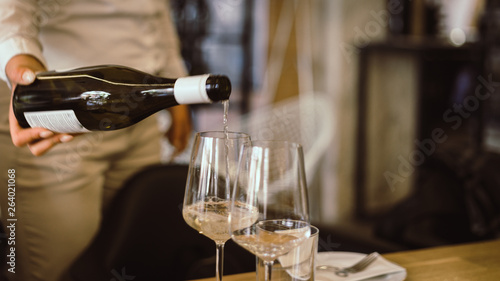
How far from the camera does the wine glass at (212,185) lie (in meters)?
0.70

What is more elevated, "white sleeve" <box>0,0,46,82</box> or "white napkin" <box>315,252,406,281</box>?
"white sleeve" <box>0,0,46,82</box>

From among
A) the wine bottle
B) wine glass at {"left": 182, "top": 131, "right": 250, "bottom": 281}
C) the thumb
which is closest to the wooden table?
wine glass at {"left": 182, "top": 131, "right": 250, "bottom": 281}

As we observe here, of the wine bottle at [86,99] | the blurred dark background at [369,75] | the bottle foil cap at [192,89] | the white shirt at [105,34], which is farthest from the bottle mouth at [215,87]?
the blurred dark background at [369,75]

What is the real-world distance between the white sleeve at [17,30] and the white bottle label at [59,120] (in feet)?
0.58

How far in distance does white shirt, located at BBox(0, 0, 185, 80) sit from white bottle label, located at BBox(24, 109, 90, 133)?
44 centimetres

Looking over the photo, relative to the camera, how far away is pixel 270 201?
25.4 inches

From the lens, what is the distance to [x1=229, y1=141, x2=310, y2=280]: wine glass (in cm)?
64

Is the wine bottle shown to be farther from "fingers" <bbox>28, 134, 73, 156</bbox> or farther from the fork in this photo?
the fork

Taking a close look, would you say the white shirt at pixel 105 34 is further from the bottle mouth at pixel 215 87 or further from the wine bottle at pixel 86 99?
the bottle mouth at pixel 215 87

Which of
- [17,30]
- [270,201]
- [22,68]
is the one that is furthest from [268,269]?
[17,30]

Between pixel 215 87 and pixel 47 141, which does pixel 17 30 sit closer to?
pixel 47 141

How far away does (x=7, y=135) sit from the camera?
50.9 inches

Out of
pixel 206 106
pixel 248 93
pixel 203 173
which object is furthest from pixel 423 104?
pixel 203 173

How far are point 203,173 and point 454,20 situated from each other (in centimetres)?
269
